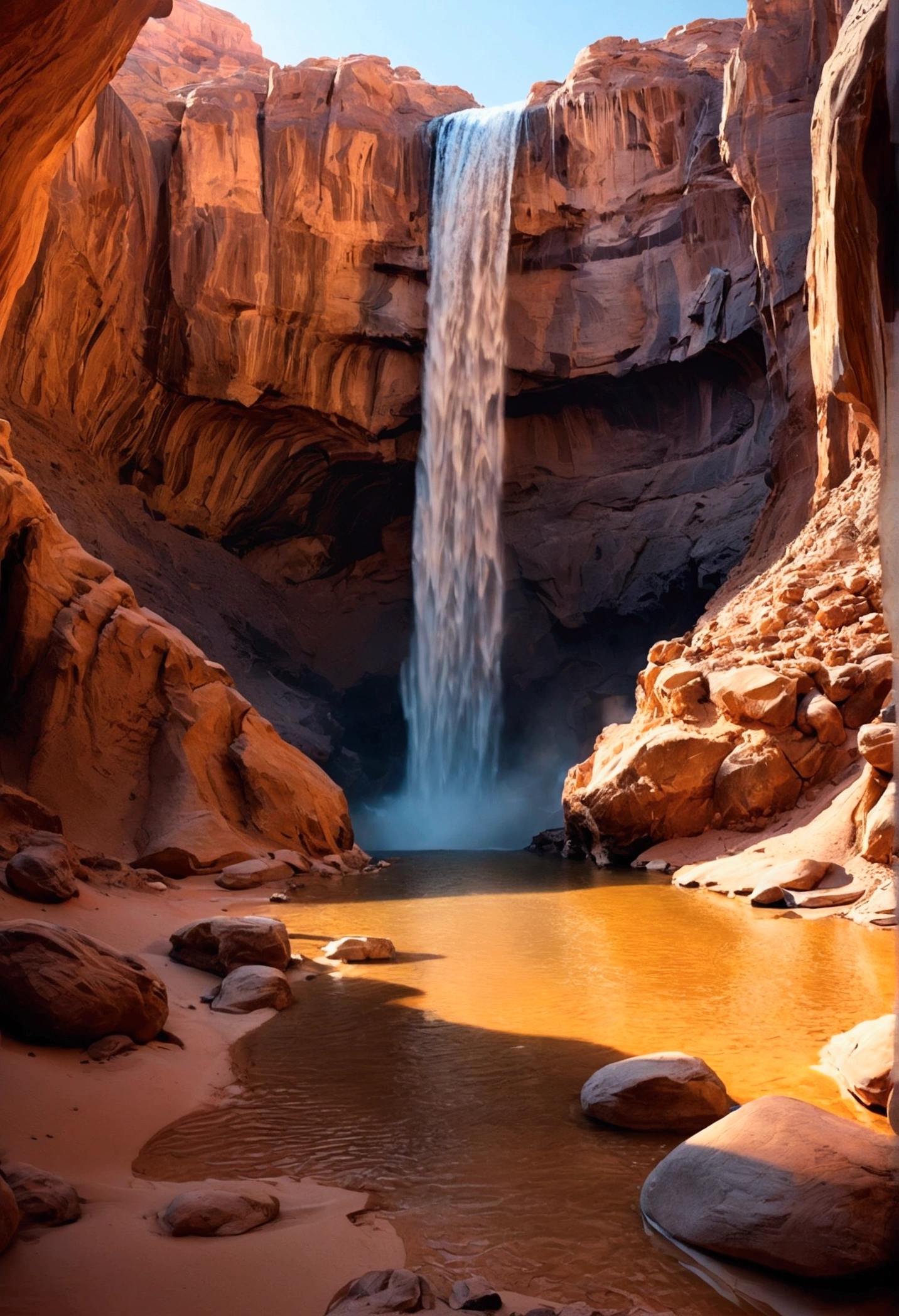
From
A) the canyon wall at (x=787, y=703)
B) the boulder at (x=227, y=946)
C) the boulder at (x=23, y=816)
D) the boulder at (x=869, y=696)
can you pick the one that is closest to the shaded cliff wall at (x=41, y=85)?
the boulder at (x=227, y=946)

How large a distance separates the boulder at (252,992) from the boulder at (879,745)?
259 inches

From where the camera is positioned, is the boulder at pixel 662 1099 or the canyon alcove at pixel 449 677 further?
the boulder at pixel 662 1099

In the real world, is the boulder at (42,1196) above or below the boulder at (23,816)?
below

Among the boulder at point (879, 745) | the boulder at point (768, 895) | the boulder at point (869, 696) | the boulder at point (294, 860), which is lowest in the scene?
the boulder at point (294, 860)

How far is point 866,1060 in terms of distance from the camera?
4672 mm

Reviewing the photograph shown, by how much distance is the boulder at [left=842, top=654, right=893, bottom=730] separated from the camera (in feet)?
44.6

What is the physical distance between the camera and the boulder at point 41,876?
7.62 metres

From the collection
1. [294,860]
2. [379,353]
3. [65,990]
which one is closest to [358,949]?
Result: [65,990]

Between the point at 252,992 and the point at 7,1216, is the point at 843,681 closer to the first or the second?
the point at 252,992

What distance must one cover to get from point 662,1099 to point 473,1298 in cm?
184

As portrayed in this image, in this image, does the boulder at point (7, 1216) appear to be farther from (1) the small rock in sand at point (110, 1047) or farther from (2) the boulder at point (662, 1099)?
(2) the boulder at point (662, 1099)

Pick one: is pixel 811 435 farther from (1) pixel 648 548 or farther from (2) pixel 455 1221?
(2) pixel 455 1221

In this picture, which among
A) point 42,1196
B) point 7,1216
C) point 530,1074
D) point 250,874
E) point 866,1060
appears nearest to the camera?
point 7,1216

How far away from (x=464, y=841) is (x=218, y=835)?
43.6ft
